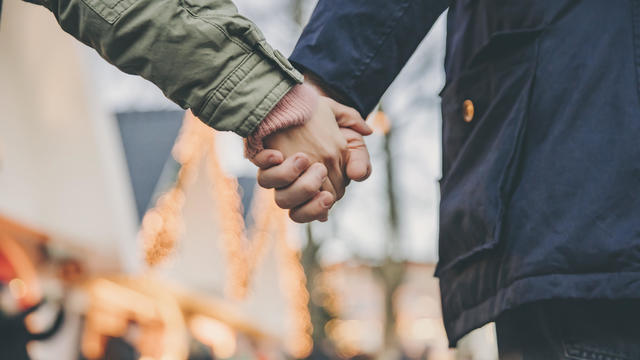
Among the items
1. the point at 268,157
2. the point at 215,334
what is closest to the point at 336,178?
the point at 268,157

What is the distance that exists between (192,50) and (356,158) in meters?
0.44

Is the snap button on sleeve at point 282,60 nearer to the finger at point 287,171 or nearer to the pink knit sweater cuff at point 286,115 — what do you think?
the pink knit sweater cuff at point 286,115

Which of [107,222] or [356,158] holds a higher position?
[356,158]

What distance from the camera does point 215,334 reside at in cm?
780

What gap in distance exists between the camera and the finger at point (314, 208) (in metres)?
1.37

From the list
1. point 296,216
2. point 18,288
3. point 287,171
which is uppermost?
point 287,171

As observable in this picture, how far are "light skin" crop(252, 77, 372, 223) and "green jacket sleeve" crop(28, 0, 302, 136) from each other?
4.5 inches

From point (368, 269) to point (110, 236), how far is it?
986 centimetres

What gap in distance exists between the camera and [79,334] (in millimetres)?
3896

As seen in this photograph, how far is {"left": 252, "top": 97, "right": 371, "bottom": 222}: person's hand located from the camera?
4.40ft

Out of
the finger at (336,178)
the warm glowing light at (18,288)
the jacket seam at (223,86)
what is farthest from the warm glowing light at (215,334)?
the jacket seam at (223,86)

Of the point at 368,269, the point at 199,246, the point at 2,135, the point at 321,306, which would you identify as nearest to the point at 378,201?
the point at 368,269

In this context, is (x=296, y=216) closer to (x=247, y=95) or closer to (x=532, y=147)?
(x=247, y=95)

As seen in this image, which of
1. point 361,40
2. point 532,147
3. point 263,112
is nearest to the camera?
point 532,147
